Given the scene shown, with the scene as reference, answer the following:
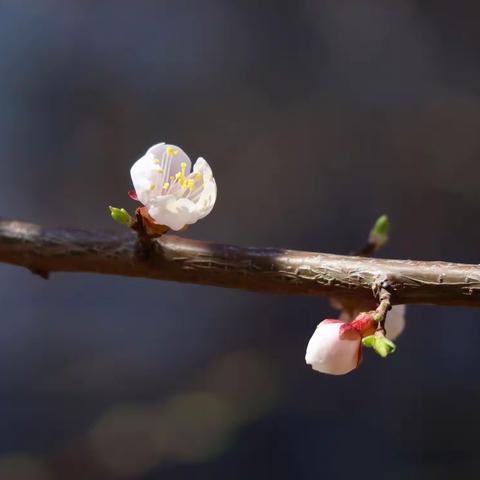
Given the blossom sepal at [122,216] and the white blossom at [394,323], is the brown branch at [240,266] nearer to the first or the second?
the blossom sepal at [122,216]

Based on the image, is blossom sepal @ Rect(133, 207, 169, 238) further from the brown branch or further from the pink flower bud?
the pink flower bud

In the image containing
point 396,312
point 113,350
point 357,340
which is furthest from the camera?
point 113,350

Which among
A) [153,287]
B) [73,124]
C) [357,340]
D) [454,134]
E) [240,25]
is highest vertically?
[240,25]

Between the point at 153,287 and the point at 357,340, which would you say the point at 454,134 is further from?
the point at 357,340

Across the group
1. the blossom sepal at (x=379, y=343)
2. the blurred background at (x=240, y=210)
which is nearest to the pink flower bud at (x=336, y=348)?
the blossom sepal at (x=379, y=343)

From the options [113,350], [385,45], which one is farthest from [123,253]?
[385,45]

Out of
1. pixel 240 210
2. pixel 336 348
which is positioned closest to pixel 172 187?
pixel 336 348
